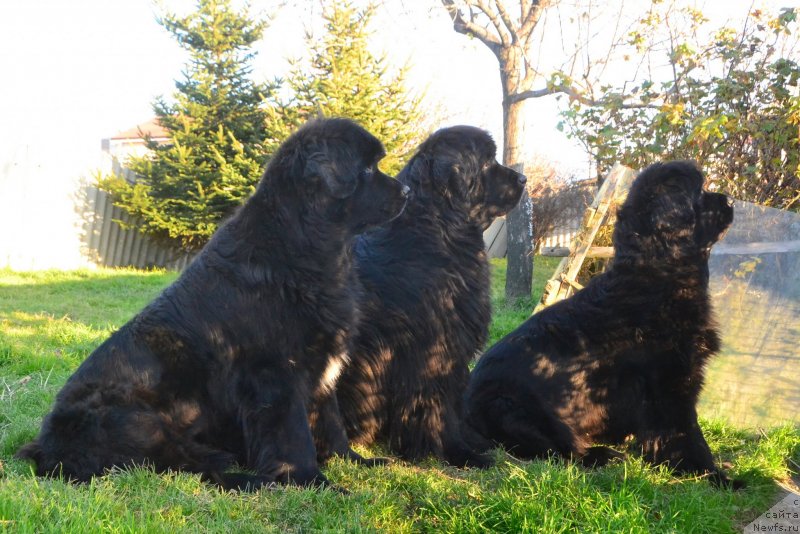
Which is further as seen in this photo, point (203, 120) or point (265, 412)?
point (203, 120)

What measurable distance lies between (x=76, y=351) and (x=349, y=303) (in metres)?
3.83

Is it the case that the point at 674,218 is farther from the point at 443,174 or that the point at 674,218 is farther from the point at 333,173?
the point at 333,173

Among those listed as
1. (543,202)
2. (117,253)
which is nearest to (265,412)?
(117,253)

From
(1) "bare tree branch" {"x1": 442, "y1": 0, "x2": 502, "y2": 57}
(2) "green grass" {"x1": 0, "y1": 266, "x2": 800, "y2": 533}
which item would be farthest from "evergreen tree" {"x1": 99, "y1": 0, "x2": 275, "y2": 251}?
(2) "green grass" {"x1": 0, "y1": 266, "x2": 800, "y2": 533}

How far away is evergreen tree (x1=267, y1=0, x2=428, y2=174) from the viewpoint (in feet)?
44.9

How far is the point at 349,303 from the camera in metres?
3.45

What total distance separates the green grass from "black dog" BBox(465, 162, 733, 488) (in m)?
0.26

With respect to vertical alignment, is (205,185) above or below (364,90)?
below

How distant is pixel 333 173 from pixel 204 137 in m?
11.8

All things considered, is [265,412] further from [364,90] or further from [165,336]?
[364,90]

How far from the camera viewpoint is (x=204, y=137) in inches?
564

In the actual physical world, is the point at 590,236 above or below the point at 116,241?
above

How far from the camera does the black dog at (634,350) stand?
3.74m

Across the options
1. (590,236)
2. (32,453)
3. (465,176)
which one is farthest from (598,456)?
(590,236)
